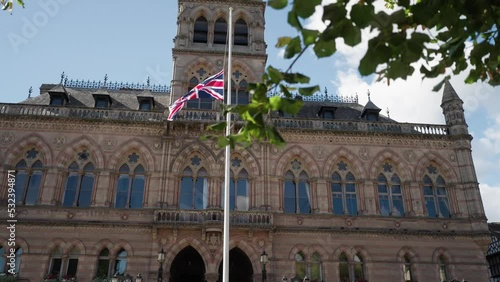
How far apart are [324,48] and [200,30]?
25804mm

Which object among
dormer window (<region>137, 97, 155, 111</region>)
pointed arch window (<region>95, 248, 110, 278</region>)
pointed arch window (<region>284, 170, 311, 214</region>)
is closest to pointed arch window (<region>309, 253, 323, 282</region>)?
pointed arch window (<region>284, 170, 311, 214</region>)

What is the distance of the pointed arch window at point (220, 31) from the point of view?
28672 millimetres

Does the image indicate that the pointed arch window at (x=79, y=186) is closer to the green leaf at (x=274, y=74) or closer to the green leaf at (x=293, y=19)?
the green leaf at (x=274, y=74)

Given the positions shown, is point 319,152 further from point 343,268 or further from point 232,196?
point 343,268

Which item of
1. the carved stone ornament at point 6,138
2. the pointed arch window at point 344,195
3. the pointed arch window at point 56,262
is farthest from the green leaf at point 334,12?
the carved stone ornament at point 6,138

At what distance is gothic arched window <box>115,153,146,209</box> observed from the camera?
908 inches

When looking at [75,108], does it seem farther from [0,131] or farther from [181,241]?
[181,241]

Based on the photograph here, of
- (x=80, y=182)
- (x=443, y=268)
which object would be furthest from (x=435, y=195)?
(x=80, y=182)

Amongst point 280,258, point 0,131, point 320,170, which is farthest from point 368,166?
point 0,131

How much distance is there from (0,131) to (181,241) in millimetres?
11569

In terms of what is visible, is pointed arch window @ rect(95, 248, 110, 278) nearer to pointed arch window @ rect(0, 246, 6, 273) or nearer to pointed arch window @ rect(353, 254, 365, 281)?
pointed arch window @ rect(0, 246, 6, 273)

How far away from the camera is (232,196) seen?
77.6 feet

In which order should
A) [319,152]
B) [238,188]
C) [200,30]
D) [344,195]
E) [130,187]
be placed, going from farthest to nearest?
[200,30], [319,152], [344,195], [238,188], [130,187]

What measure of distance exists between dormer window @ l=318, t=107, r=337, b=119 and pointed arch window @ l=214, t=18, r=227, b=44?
7.79 meters
